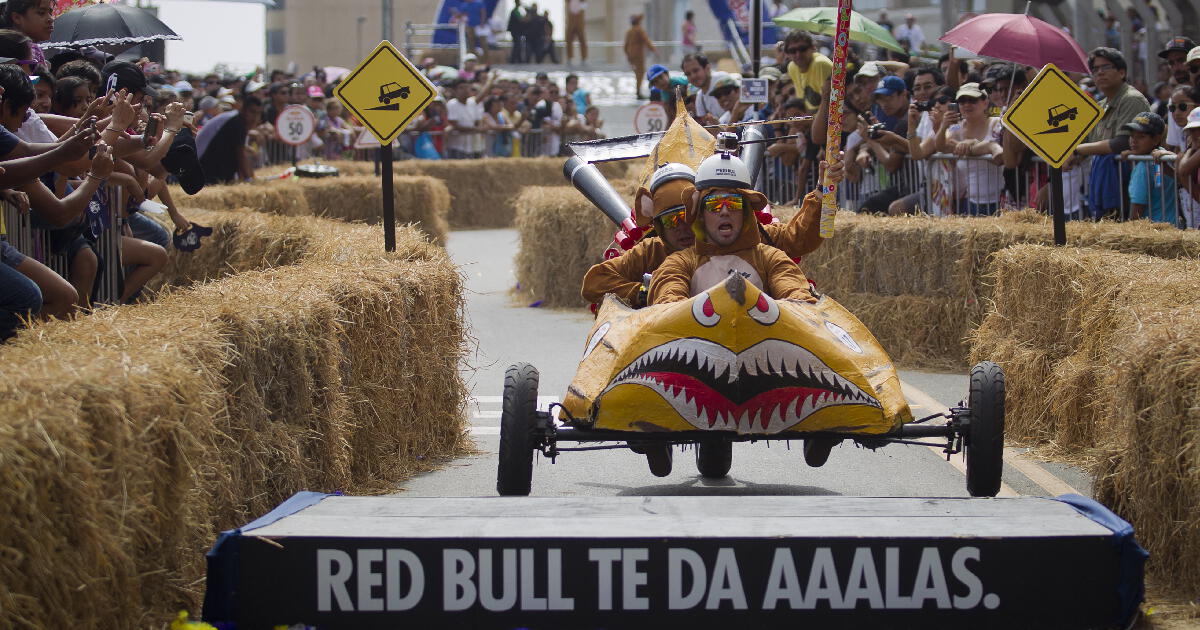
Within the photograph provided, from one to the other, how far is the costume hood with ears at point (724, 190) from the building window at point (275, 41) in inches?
2539

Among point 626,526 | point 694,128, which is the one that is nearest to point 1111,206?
point 694,128

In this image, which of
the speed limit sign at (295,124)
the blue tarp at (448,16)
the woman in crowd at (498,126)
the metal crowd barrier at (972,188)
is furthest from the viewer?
the blue tarp at (448,16)

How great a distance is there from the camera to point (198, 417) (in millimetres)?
4918

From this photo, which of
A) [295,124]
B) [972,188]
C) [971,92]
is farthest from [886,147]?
[295,124]

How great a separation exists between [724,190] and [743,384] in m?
1.57

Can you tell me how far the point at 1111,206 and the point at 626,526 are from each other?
8.64 meters

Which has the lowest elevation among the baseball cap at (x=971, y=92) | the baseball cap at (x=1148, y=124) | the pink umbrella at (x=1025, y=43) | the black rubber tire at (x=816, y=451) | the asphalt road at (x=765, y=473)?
the asphalt road at (x=765, y=473)

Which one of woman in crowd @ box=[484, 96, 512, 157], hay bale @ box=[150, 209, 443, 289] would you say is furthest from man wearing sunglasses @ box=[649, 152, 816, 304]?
woman in crowd @ box=[484, 96, 512, 157]

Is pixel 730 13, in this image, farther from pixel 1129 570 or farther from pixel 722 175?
pixel 1129 570

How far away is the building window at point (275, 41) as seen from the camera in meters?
69.9

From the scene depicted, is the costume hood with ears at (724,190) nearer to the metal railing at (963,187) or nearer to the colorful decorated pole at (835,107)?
the colorful decorated pole at (835,107)

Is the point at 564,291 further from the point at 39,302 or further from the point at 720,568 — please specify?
the point at 720,568

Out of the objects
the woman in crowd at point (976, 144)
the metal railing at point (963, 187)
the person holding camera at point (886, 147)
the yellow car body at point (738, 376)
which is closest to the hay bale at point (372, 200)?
the metal railing at point (963, 187)

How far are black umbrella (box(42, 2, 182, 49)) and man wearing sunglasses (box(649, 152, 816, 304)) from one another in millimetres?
6866
